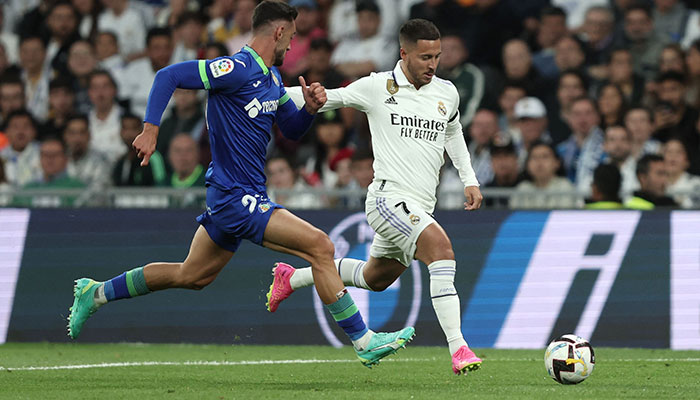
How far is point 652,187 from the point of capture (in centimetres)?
1212

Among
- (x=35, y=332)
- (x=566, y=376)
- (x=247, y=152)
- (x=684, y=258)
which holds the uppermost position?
(x=247, y=152)

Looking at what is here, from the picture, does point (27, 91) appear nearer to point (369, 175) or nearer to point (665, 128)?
point (369, 175)

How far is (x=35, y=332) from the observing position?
12.0 metres

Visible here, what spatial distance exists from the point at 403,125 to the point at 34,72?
31.1ft

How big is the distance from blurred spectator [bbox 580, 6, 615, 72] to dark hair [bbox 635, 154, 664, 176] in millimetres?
2163

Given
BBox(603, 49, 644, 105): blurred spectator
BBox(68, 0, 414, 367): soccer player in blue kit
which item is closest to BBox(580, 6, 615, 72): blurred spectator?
BBox(603, 49, 644, 105): blurred spectator

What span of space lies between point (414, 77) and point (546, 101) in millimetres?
5674

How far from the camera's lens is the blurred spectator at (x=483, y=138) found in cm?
1327

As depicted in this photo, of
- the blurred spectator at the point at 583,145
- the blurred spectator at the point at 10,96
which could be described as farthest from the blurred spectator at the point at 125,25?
the blurred spectator at the point at 583,145

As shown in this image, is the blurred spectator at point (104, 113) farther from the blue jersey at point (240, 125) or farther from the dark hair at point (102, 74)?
the blue jersey at point (240, 125)

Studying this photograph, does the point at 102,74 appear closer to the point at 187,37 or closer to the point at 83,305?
the point at 187,37

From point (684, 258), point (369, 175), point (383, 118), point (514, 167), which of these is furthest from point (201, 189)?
point (684, 258)

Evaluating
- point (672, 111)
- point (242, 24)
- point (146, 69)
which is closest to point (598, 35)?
point (672, 111)

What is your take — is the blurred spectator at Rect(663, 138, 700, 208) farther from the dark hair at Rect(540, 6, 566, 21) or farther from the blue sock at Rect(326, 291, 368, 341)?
the blue sock at Rect(326, 291, 368, 341)
